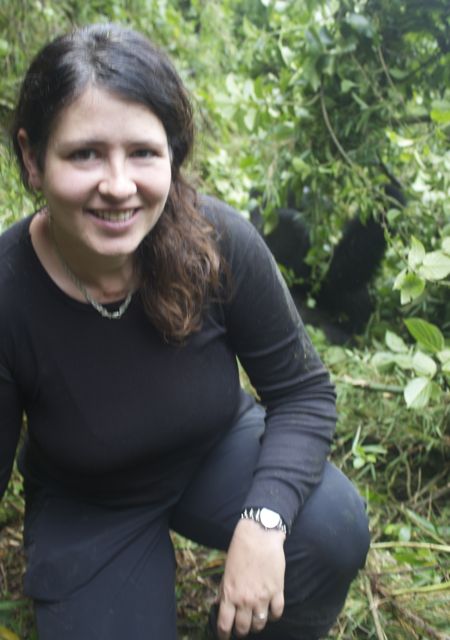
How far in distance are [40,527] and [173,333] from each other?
0.43m

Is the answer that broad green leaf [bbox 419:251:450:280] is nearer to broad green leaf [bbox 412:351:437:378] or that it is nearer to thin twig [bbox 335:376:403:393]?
broad green leaf [bbox 412:351:437:378]

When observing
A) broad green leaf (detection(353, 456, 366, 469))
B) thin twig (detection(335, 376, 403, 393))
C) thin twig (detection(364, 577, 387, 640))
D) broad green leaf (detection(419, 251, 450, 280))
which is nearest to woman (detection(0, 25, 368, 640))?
thin twig (detection(364, 577, 387, 640))

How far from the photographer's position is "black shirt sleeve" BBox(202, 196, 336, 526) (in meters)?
1.17

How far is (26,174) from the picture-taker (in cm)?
109

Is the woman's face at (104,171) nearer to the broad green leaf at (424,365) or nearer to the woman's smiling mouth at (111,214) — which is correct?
the woman's smiling mouth at (111,214)

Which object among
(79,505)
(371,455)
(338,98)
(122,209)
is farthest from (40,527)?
(338,98)

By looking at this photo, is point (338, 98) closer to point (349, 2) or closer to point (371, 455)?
point (349, 2)

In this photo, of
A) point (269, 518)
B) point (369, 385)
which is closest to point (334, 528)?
point (269, 518)

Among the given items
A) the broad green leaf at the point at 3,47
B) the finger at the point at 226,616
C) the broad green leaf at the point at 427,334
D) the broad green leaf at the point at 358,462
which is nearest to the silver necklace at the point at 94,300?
the finger at the point at 226,616

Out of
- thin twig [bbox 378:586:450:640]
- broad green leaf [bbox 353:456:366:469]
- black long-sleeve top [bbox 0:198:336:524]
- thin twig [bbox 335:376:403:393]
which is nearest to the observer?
black long-sleeve top [bbox 0:198:336:524]

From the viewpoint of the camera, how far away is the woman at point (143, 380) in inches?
38.5

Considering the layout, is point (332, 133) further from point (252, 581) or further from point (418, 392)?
point (252, 581)

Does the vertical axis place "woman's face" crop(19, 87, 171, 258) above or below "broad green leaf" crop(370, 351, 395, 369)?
above

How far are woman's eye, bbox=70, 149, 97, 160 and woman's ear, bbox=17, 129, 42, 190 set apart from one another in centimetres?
9
